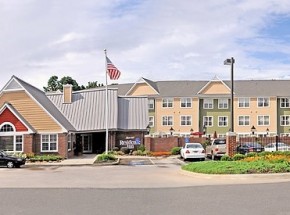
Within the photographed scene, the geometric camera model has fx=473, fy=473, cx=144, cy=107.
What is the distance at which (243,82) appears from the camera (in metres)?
76.1

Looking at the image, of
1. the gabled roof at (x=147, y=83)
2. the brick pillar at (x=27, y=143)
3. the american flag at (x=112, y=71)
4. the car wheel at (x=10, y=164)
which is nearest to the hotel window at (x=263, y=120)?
the gabled roof at (x=147, y=83)

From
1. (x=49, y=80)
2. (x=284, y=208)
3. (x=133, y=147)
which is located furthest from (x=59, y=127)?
(x=49, y=80)

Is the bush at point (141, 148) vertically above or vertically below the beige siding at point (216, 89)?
below

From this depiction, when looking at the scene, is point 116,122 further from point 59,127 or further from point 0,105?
point 0,105

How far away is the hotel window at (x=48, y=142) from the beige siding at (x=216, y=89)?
34698mm

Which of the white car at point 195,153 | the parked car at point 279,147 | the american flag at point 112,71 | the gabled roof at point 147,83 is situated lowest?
the white car at point 195,153

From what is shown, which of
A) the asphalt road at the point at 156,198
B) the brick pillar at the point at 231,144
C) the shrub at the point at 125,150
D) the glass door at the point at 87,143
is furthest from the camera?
the glass door at the point at 87,143

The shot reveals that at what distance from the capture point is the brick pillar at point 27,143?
41272mm

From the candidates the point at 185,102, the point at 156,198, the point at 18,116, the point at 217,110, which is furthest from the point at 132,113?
the point at 156,198

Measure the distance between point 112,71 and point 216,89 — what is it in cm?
3503

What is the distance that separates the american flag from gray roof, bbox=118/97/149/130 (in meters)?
11.7

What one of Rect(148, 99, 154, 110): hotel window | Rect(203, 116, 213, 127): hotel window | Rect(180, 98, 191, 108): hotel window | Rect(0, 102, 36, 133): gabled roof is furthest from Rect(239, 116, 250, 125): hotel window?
Rect(0, 102, 36, 133): gabled roof

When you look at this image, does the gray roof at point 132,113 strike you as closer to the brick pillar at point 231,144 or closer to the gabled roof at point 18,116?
the gabled roof at point 18,116

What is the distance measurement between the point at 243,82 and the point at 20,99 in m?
42.7
